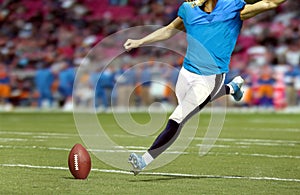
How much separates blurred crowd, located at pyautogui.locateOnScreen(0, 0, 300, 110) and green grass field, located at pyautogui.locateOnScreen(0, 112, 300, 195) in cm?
1073

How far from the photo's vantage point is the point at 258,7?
7.46 metres

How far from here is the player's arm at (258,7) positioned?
7.33 metres

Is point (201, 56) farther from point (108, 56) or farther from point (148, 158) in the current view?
point (108, 56)

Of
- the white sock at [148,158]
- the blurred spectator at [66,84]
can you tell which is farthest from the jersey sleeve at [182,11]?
the blurred spectator at [66,84]

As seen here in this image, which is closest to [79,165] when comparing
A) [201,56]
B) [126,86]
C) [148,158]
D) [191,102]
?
[148,158]

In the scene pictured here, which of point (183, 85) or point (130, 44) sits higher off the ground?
point (130, 44)

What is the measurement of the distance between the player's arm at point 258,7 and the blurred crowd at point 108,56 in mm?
15159

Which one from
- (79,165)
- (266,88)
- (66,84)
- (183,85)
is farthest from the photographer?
(66,84)

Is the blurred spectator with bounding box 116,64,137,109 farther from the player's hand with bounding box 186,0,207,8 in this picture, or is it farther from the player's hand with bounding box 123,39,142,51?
the player's hand with bounding box 186,0,207,8

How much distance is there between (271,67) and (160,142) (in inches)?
706

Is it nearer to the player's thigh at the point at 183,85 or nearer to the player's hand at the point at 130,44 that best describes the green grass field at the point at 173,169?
the player's thigh at the point at 183,85

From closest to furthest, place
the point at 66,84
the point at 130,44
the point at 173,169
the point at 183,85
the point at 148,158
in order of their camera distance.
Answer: the point at 148,158 < the point at 183,85 < the point at 130,44 < the point at 173,169 < the point at 66,84

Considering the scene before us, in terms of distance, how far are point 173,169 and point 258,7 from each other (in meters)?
2.09

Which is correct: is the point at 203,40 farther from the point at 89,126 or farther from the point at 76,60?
the point at 76,60
